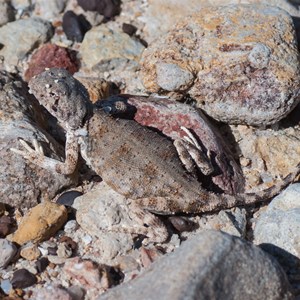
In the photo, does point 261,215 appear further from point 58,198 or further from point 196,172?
point 58,198

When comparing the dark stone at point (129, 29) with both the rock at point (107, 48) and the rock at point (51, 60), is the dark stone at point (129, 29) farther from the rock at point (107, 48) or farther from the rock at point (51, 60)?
the rock at point (51, 60)

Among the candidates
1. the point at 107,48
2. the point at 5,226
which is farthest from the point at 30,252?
the point at 107,48

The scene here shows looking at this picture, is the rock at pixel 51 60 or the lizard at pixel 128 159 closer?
the lizard at pixel 128 159

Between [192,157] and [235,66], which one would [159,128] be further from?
[235,66]

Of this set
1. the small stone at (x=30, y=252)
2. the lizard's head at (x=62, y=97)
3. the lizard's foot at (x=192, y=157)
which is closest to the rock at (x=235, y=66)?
the lizard's foot at (x=192, y=157)

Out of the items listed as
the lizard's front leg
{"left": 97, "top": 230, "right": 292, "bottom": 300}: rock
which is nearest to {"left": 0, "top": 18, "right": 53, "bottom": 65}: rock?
the lizard's front leg

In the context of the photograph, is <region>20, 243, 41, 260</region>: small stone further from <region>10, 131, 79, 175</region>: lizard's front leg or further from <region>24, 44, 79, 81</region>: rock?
<region>24, 44, 79, 81</region>: rock
